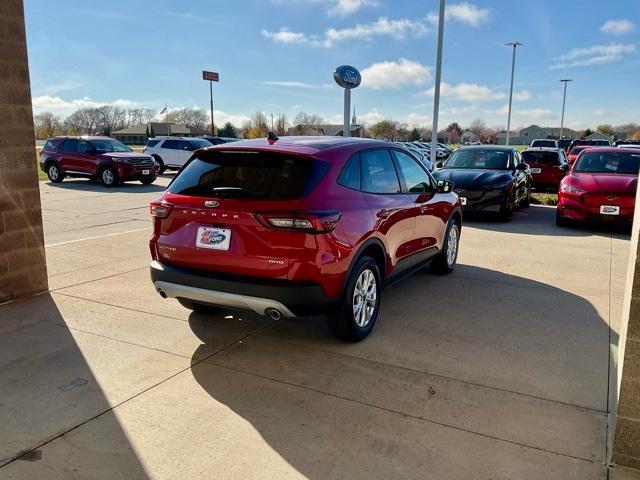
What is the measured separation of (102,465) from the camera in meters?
2.77

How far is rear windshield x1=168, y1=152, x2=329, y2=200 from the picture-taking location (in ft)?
12.6

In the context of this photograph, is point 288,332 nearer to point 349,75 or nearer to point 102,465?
point 102,465

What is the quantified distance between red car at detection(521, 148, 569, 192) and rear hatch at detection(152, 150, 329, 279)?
49.3 feet

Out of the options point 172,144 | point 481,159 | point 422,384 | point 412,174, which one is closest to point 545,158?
point 481,159

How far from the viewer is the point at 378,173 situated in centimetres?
486

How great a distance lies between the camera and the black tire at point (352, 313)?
4.12 meters

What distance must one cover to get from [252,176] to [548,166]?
50.9ft

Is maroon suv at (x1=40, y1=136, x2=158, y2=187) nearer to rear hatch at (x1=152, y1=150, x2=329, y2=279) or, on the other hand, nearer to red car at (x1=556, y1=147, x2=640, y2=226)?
red car at (x1=556, y1=147, x2=640, y2=226)

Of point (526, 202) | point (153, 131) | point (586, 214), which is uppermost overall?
point (153, 131)

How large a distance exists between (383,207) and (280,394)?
75.8 inches

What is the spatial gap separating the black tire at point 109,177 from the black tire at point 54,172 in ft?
6.74

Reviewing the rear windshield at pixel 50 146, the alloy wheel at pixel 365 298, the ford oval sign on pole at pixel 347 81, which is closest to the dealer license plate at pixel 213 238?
the alloy wheel at pixel 365 298

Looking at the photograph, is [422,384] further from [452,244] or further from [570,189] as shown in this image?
[570,189]

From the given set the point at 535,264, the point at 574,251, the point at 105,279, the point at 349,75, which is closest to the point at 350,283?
the point at 105,279
